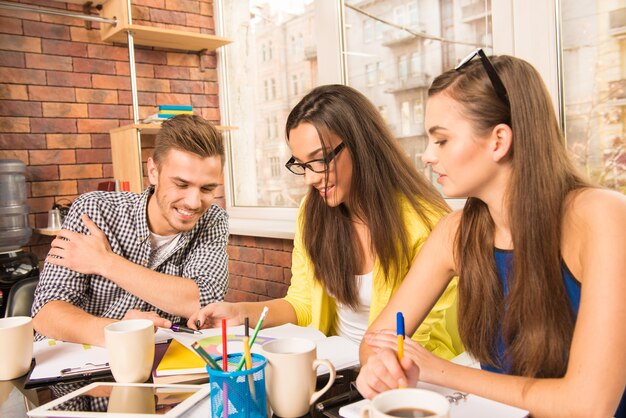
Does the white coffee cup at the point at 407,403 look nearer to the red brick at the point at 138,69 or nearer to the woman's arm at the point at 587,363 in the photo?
the woman's arm at the point at 587,363

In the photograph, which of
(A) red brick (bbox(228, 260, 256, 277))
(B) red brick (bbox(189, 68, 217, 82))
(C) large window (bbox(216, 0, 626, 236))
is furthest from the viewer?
(B) red brick (bbox(189, 68, 217, 82))

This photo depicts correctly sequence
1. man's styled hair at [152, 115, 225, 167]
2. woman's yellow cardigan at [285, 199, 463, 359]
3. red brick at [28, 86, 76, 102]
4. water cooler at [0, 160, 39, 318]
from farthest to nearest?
red brick at [28, 86, 76, 102], water cooler at [0, 160, 39, 318], man's styled hair at [152, 115, 225, 167], woman's yellow cardigan at [285, 199, 463, 359]

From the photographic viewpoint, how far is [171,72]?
335 cm

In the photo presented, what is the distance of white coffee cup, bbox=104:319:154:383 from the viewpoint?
100 cm

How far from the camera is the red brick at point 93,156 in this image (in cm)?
304

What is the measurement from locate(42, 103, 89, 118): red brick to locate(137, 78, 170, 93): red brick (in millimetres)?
360

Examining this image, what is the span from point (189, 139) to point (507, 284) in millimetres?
1019

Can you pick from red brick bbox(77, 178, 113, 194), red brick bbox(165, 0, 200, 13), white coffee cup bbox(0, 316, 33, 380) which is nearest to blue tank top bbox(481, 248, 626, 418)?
white coffee cup bbox(0, 316, 33, 380)

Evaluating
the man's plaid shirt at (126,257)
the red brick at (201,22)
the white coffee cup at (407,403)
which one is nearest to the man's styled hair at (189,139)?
the man's plaid shirt at (126,257)

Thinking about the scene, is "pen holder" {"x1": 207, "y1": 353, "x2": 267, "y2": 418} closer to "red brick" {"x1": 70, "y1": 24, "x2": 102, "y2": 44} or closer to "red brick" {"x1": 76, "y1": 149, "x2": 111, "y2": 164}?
"red brick" {"x1": 76, "y1": 149, "x2": 111, "y2": 164}

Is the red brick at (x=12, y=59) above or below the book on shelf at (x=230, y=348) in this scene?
above

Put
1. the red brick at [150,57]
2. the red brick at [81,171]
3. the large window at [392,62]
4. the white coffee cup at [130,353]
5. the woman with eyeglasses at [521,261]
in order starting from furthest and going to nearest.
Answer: the red brick at [150,57], the red brick at [81,171], the large window at [392,62], the white coffee cup at [130,353], the woman with eyeglasses at [521,261]

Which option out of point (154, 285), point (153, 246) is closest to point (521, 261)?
point (154, 285)

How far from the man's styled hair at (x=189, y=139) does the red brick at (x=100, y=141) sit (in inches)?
59.9
